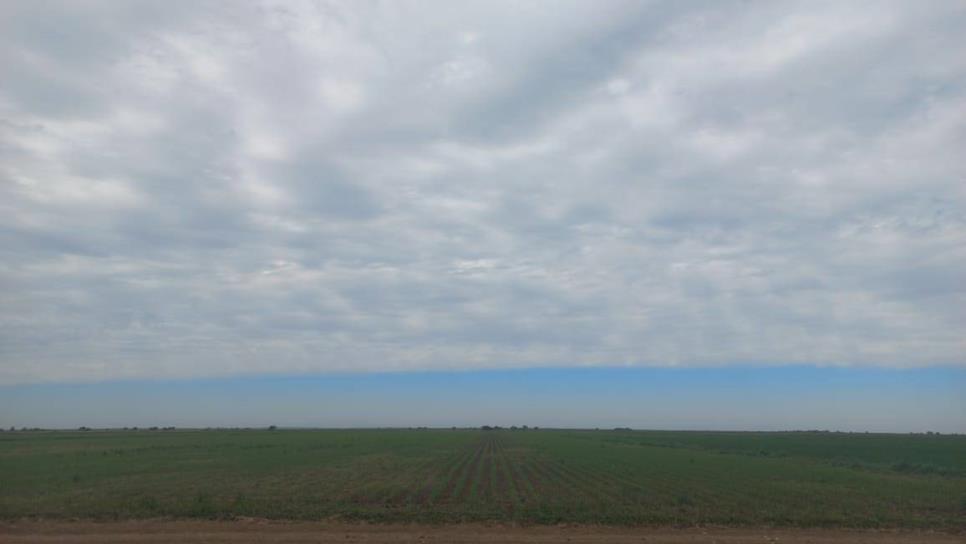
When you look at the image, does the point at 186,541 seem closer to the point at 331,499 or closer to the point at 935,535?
the point at 331,499

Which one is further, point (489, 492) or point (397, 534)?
point (489, 492)

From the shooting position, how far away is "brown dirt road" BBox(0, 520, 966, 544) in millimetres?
19719

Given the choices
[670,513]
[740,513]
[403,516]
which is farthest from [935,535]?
[403,516]

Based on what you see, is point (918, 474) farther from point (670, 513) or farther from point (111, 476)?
point (111, 476)

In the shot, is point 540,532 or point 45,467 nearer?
point 540,532

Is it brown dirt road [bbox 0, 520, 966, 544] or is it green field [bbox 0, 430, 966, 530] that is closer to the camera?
brown dirt road [bbox 0, 520, 966, 544]

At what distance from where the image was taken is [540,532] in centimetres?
2134

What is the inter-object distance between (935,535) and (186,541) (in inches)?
895

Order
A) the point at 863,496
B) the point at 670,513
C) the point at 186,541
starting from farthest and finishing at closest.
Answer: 1. the point at 863,496
2. the point at 670,513
3. the point at 186,541

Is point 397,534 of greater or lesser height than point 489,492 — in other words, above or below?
above

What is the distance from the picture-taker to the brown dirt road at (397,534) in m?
19.7

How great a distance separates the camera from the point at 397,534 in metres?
20.8

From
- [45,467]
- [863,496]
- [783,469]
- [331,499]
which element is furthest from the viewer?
[783,469]

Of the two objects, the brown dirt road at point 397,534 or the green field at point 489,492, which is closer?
the brown dirt road at point 397,534
